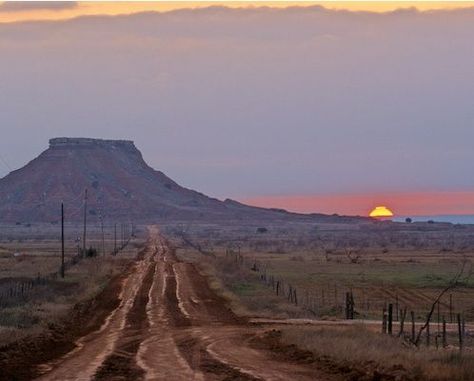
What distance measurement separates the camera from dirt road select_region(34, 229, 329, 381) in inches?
824

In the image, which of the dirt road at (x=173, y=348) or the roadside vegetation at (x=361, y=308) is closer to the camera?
the dirt road at (x=173, y=348)

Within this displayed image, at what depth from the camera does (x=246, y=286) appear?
59.8 m

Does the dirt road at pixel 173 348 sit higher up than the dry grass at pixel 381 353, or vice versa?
the dry grass at pixel 381 353

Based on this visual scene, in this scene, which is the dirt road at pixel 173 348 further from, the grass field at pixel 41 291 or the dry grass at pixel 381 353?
the grass field at pixel 41 291

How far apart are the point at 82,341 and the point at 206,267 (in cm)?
5050

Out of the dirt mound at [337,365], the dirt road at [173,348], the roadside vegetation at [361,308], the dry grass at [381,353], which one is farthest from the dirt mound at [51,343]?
the dry grass at [381,353]

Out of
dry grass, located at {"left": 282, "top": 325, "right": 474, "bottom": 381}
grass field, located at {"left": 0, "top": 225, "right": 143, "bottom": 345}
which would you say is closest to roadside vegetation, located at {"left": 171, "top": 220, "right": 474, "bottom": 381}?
dry grass, located at {"left": 282, "top": 325, "right": 474, "bottom": 381}

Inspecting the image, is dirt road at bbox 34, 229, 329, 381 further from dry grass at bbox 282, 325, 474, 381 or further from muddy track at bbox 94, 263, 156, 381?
dry grass at bbox 282, 325, 474, 381

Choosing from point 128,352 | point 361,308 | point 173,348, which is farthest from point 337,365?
point 361,308

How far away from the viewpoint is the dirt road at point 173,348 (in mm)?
20938

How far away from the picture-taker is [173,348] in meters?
26.7

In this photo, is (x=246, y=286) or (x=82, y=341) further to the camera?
(x=246, y=286)

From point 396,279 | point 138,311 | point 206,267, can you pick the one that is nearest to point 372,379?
point 138,311

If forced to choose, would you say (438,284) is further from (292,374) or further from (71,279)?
(292,374)
